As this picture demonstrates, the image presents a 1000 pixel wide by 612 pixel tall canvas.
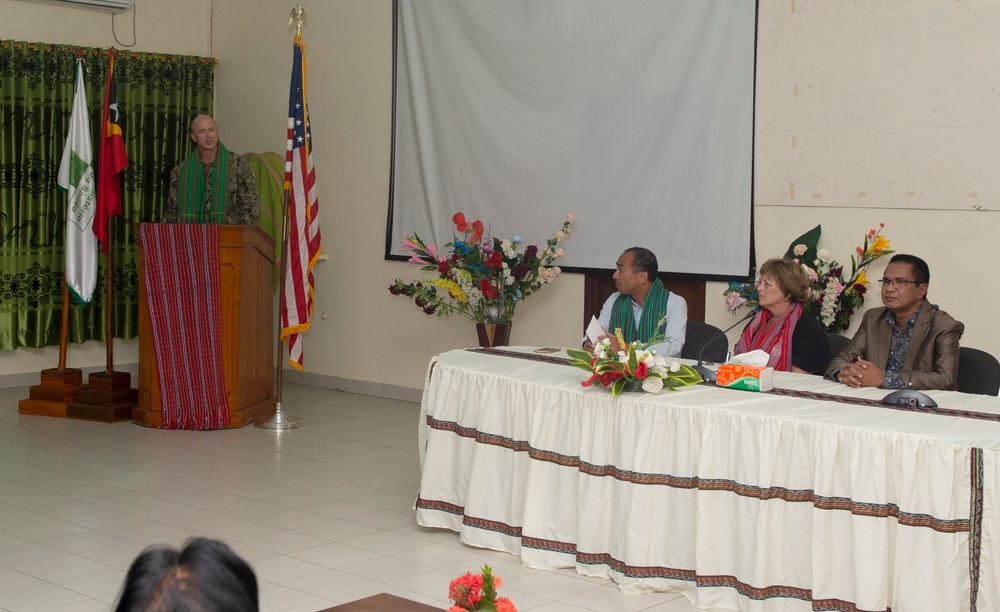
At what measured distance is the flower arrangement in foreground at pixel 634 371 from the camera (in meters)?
4.05

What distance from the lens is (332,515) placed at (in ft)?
16.7

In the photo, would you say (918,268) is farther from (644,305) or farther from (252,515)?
(252,515)

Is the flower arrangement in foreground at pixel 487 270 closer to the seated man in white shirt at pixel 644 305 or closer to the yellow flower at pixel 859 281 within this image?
the seated man in white shirt at pixel 644 305

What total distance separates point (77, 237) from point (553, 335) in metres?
3.37

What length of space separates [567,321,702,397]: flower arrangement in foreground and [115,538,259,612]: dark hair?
3075 millimetres

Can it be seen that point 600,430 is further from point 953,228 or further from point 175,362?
point 175,362

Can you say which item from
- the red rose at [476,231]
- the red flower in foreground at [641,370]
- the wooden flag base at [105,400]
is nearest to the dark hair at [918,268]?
the red flower in foreground at [641,370]

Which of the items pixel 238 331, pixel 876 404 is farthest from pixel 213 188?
pixel 876 404

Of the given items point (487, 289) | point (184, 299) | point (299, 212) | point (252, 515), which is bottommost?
point (252, 515)

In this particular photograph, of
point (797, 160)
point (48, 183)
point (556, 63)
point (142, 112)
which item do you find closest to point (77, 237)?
point (48, 183)

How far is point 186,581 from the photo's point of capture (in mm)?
1025

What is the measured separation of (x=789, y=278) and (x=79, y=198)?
16.4ft

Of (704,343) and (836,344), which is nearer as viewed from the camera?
(836,344)

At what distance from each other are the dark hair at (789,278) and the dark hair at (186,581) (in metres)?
4.10
